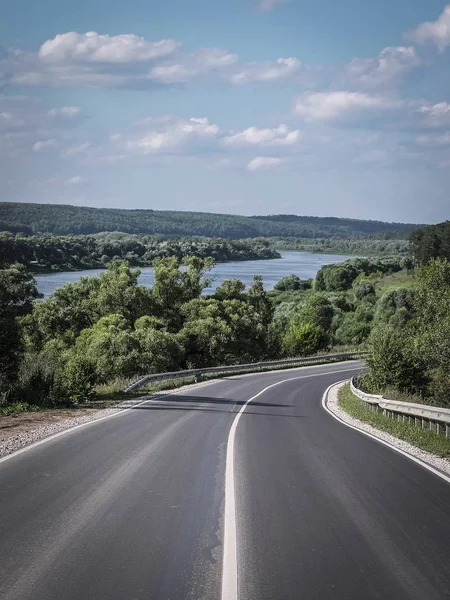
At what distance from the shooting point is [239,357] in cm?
5822

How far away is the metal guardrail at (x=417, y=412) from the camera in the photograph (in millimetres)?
16312

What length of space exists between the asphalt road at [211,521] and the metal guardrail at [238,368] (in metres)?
16.1

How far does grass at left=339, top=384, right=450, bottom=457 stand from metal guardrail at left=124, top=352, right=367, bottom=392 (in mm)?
9210

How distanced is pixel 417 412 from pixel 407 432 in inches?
83.2

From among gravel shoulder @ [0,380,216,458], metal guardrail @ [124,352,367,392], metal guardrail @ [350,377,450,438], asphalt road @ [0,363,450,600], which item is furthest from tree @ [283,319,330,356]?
asphalt road @ [0,363,450,600]

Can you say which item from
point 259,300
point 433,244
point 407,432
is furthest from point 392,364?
point 433,244

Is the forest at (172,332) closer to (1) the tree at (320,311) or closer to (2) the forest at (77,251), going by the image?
(1) the tree at (320,311)

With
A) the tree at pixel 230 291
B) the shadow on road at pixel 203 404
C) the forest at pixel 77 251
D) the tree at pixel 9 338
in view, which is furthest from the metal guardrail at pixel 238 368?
the forest at pixel 77 251

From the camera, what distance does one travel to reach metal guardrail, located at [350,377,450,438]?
16.3 meters

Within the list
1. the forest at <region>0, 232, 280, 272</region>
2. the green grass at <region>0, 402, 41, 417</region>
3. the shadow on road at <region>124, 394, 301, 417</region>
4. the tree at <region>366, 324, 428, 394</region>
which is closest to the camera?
the green grass at <region>0, 402, 41, 417</region>

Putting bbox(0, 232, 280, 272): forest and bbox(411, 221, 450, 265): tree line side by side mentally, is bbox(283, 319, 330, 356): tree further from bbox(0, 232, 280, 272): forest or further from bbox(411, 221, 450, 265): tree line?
bbox(411, 221, 450, 265): tree line

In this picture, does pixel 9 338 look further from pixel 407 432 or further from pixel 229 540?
pixel 229 540

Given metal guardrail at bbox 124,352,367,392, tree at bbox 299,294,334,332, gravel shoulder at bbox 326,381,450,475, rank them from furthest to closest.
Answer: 1. tree at bbox 299,294,334,332
2. metal guardrail at bbox 124,352,367,392
3. gravel shoulder at bbox 326,381,450,475

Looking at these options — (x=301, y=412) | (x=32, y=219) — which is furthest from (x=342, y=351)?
(x=32, y=219)
